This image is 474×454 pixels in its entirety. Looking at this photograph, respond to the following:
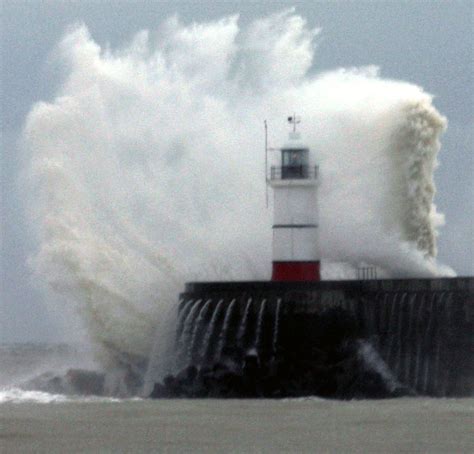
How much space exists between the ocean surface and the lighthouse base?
497 cm

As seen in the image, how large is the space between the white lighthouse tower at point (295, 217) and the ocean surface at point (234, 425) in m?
5.21

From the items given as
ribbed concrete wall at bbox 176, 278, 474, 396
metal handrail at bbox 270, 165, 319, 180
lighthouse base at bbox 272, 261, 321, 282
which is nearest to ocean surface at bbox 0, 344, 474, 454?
ribbed concrete wall at bbox 176, 278, 474, 396

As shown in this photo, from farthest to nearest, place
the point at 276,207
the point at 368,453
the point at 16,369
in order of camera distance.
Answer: the point at 16,369 → the point at 276,207 → the point at 368,453

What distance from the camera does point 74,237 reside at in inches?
2184

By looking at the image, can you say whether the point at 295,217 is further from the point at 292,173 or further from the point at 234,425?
the point at 234,425

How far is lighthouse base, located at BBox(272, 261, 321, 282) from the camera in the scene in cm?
5256

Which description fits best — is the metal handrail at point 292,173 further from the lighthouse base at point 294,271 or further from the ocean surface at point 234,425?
the ocean surface at point 234,425

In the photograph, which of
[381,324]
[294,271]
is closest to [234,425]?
[381,324]

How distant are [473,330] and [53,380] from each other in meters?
11.1

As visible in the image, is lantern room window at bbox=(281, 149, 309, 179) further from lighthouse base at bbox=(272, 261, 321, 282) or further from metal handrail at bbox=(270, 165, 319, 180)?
lighthouse base at bbox=(272, 261, 321, 282)

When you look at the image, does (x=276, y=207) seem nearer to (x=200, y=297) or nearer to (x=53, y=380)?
(x=200, y=297)

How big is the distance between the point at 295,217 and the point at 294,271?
1.26m

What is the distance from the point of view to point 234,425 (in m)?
41.7

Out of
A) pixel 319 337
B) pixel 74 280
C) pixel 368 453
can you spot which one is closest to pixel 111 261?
pixel 74 280
